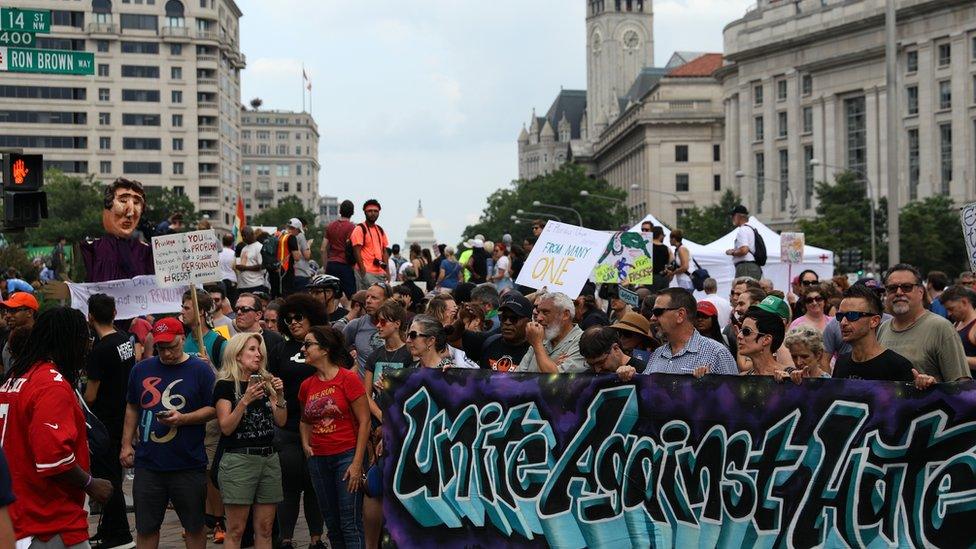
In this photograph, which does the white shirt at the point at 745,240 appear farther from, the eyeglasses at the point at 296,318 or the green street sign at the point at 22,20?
the eyeglasses at the point at 296,318

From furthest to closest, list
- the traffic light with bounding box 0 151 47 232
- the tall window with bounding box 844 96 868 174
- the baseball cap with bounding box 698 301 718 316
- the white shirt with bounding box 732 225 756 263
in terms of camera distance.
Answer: the tall window with bounding box 844 96 868 174 → the white shirt with bounding box 732 225 756 263 → the traffic light with bounding box 0 151 47 232 → the baseball cap with bounding box 698 301 718 316

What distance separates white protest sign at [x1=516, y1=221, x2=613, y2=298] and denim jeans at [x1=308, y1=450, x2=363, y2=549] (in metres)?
4.56

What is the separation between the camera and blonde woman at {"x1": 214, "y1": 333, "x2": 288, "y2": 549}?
9.46 metres

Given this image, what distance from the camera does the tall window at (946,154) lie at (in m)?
89.0

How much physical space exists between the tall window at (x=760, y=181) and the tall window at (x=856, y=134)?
34.2ft

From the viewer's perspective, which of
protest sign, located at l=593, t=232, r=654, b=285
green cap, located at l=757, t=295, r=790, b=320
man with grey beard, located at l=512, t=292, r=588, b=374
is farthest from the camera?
protest sign, located at l=593, t=232, r=654, b=285

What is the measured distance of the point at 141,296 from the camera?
13.8 metres

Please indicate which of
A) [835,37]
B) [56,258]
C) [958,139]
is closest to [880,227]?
[958,139]

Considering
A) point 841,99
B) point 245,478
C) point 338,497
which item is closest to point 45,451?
point 245,478

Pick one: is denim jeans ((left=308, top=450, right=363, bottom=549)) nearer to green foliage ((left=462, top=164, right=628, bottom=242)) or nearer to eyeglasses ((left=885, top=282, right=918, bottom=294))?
eyeglasses ((left=885, top=282, right=918, bottom=294))

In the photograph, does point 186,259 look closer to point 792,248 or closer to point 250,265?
point 250,265

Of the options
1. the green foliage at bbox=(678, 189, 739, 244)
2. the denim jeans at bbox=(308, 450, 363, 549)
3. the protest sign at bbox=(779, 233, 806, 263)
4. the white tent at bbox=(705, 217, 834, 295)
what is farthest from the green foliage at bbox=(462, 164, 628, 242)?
the denim jeans at bbox=(308, 450, 363, 549)

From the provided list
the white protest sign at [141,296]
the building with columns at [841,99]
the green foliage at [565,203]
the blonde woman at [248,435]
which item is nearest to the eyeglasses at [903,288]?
the blonde woman at [248,435]

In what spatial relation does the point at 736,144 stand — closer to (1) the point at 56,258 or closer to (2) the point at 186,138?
(2) the point at 186,138
